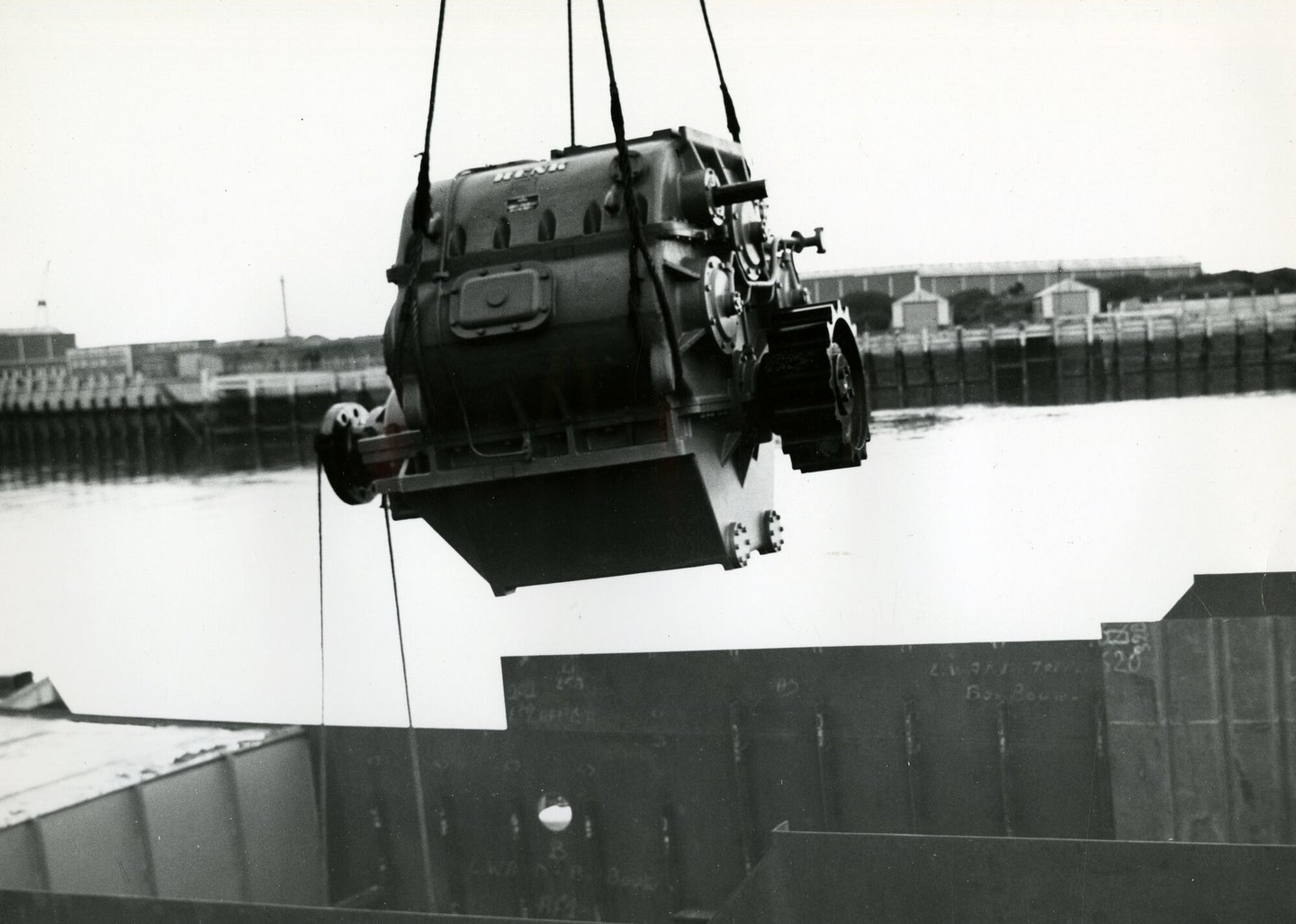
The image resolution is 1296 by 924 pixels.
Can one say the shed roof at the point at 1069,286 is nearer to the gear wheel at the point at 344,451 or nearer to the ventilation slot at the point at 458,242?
the ventilation slot at the point at 458,242

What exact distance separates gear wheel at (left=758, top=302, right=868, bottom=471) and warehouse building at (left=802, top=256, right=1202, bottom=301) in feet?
A: 24.7

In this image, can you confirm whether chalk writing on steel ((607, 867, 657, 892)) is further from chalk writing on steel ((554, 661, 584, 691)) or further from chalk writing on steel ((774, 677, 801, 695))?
chalk writing on steel ((774, 677, 801, 695))

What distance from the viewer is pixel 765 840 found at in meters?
17.5

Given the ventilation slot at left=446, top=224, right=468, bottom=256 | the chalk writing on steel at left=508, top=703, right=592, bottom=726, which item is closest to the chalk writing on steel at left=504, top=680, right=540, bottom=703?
the chalk writing on steel at left=508, top=703, right=592, bottom=726

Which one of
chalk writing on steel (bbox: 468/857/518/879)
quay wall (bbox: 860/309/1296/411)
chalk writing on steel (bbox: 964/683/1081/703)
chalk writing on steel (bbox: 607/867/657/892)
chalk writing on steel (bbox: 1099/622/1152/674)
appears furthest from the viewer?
chalk writing on steel (bbox: 468/857/518/879)

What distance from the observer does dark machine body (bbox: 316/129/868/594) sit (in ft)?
15.5

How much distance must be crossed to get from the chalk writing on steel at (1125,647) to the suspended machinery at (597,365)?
413 inches

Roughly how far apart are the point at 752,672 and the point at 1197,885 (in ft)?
22.5

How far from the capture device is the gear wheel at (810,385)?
488cm

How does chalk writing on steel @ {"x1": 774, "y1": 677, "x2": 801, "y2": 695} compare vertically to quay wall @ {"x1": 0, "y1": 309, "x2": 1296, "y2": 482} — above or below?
below

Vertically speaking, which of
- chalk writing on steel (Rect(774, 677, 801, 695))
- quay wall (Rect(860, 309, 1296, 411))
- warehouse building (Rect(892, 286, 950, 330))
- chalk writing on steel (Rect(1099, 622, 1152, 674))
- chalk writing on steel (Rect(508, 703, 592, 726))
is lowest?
chalk writing on steel (Rect(508, 703, 592, 726))

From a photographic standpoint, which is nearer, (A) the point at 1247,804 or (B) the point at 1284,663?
(B) the point at 1284,663

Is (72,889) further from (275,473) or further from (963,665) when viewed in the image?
(963,665)

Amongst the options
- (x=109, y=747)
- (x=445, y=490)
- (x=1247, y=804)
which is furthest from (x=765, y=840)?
(x=445, y=490)
